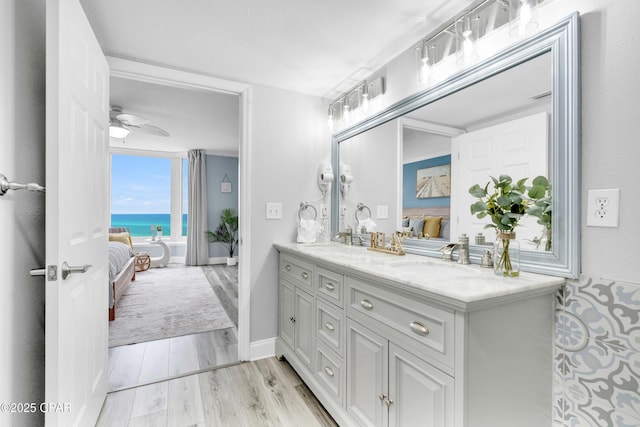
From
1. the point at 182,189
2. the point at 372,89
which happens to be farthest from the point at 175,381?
the point at 182,189

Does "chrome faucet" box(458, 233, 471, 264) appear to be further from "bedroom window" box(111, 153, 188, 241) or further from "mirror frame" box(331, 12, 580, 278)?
"bedroom window" box(111, 153, 188, 241)

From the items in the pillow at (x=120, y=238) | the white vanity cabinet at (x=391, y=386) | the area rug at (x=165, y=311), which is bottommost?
the area rug at (x=165, y=311)

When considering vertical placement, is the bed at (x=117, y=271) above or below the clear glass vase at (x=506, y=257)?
below

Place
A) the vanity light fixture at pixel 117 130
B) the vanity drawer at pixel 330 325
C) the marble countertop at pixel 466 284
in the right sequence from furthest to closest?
1. the vanity light fixture at pixel 117 130
2. the vanity drawer at pixel 330 325
3. the marble countertop at pixel 466 284

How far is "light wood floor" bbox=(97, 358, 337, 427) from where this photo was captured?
163 cm

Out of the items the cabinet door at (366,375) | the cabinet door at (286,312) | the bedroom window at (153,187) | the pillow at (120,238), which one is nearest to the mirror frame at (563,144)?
the cabinet door at (366,375)

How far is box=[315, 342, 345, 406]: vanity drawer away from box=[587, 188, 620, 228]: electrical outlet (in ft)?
4.06

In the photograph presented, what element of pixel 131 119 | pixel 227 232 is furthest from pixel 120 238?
pixel 131 119

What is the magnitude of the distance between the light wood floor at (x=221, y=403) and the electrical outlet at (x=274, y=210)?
1.14 m

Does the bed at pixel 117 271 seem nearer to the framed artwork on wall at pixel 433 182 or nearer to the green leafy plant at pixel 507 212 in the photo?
the framed artwork on wall at pixel 433 182

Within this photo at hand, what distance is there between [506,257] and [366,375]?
2.61 feet

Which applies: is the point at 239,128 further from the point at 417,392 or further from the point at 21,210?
the point at 417,392

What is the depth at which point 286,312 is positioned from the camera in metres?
2.27

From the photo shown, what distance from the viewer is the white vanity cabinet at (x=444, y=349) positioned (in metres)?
0.96
